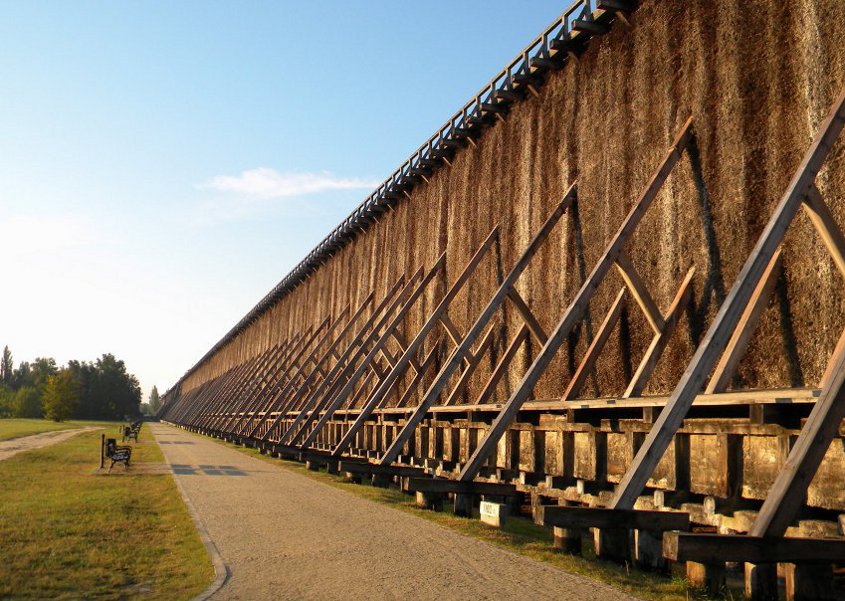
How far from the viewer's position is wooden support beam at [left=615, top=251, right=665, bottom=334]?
12500mm

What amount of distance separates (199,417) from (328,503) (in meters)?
56.4

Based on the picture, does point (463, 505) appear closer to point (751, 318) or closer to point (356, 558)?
point (356, 558)

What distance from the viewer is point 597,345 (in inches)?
531

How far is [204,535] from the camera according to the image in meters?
10.6

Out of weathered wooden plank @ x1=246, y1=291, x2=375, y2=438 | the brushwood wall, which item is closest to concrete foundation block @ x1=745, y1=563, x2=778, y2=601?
the brushwood wall

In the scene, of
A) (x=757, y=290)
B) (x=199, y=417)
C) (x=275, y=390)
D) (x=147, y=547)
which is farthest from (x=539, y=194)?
(x=199, y=417)

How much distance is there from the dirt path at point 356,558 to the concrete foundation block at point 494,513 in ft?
2.18

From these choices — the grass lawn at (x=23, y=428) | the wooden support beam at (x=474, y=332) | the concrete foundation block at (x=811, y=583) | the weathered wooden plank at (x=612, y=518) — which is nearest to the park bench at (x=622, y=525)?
the weathered wooden plank at (x=612, y=518)

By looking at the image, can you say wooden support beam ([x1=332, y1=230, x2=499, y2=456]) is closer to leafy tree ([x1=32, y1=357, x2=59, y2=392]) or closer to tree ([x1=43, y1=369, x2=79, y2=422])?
tree ([x1=43, y1=369, x2=79, y2=422])

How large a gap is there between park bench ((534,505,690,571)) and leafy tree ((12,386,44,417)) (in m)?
139

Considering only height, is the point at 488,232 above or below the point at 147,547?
above

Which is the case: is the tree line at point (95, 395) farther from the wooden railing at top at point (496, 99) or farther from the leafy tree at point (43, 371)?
the wooden railing at top at point (496, 99)

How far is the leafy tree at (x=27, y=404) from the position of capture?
424 ft

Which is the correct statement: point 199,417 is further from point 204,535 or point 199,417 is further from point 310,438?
point 204,535
